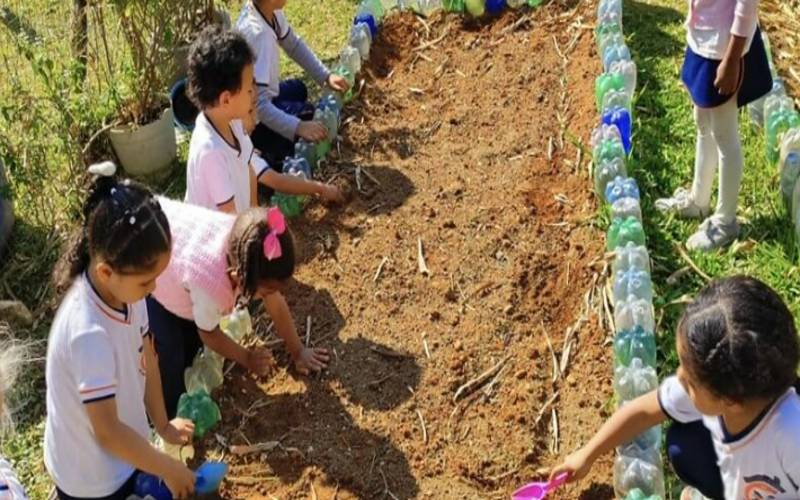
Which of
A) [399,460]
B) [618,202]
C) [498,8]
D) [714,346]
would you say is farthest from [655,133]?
[714,346]

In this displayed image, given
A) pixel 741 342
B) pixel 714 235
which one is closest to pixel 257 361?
pixel 741 342

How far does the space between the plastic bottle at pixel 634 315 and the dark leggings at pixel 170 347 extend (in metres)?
1.58

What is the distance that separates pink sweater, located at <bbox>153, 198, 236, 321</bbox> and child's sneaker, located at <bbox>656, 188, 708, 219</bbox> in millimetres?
2031

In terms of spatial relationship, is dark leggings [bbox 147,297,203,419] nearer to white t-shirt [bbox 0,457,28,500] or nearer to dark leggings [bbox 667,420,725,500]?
white t-shirt [bbox 0,457,28,500]

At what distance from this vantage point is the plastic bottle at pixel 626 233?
12.7 feet

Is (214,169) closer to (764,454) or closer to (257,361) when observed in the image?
(257,361)

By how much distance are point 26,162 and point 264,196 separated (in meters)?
1.12

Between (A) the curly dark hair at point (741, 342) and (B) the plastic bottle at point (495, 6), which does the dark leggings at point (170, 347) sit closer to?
(A) the curly dark hair at point (741, 342)

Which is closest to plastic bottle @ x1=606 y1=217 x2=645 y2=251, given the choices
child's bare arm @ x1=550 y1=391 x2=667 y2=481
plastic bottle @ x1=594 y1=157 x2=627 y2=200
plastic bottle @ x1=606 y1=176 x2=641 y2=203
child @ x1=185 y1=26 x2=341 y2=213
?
plastic bottle @ x1=606 y1=176 x2=641 y2=203

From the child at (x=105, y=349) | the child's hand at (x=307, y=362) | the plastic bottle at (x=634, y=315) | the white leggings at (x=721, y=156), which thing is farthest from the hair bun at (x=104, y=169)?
the white leggings at (x=721, y=156)

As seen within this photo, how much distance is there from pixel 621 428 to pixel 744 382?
0.57 meters

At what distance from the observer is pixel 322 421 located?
3572mm

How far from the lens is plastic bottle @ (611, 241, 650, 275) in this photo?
3.78m

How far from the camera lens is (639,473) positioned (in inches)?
117
